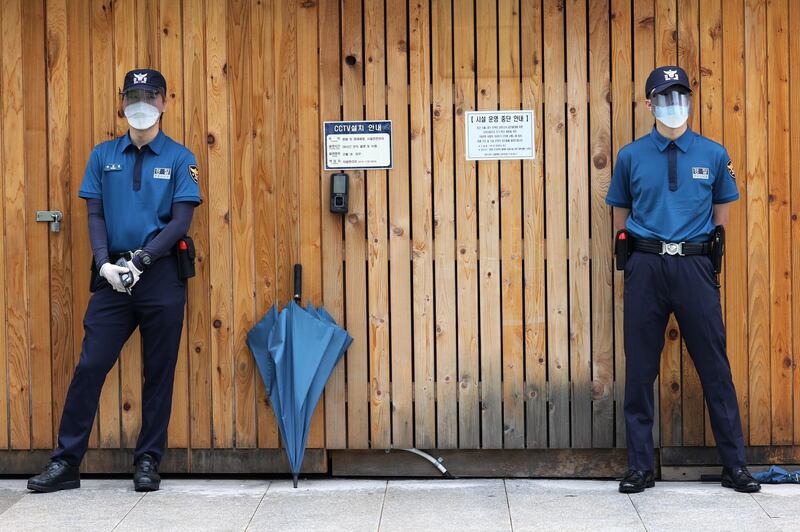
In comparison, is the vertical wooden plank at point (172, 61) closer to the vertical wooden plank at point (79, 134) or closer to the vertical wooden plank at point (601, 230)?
the vertical wooden plank at point (79, 134)

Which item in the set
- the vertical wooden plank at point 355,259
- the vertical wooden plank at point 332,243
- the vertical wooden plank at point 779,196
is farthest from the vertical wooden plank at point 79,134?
the vertical wooden plank at point 779,196

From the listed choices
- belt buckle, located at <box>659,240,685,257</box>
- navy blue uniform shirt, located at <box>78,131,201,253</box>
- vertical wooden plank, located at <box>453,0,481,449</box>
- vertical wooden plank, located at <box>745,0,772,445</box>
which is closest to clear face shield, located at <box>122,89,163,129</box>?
navy blue uniform shirt, located at <box>78,131,201,253</box>

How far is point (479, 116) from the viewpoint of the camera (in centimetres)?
570

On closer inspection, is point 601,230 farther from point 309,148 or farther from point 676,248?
point 309,148

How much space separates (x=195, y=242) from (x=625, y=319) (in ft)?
7.88

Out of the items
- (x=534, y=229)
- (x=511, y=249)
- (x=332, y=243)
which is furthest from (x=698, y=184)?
(x=332, y=243)

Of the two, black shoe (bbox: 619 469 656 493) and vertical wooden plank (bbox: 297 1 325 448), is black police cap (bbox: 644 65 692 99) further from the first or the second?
black shoe (bbox: 619 469 656 493)

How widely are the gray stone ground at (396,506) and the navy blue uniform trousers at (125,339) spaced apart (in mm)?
323

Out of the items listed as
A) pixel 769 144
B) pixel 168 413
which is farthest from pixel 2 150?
pixel 769 144

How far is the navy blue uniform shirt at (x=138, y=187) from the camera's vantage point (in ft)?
17.9

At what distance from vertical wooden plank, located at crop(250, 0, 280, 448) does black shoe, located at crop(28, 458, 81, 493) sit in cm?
142

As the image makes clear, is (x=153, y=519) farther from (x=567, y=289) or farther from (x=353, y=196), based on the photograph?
(x=567, y=289)

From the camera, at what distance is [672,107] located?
532cm

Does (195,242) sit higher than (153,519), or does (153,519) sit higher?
(195,242)
